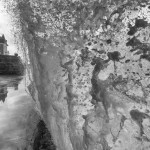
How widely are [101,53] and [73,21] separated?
→ 2.15 feet

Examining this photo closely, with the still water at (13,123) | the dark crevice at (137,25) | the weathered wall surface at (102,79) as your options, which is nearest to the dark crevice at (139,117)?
the weathered wall surface at (102,79)

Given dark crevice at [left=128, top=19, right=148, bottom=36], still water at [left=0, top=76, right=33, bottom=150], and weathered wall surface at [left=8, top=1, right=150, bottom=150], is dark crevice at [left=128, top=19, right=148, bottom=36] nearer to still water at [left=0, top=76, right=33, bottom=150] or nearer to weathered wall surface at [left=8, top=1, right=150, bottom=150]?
weathered wall surface at [left=8, top=1, right=150, bottom=150]

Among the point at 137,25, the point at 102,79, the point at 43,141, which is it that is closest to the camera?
the point at 137,25

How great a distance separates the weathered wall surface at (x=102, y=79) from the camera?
224 centimetres

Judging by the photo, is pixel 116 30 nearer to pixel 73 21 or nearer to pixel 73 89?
pixel 73 21

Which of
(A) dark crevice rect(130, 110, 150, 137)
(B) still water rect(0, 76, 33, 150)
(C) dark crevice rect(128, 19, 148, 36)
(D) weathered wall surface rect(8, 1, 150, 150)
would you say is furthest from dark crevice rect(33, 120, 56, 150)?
(C) dark crevice rect(128, 19, 148, 36)

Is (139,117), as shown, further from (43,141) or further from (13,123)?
(13,123)

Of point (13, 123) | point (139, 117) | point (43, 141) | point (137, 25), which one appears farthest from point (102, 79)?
point (13, 123)

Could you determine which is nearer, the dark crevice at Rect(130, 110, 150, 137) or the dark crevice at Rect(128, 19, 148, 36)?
the dark crevice at Rect(130, 110, 150, 137)

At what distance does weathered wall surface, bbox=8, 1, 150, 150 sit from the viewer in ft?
7.36

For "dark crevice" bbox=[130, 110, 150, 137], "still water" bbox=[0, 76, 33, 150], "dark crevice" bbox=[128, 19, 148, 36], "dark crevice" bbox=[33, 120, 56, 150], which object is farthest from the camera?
"still water" bbox=[0, 76, 33, 150]

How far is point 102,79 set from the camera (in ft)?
8.17

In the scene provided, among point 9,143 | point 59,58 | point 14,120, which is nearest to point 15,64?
point 14,120

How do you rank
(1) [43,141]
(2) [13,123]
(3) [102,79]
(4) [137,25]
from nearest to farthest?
(4) [137,25]
(3) [102,79]
(1) [43,141]
(2) [13,123]
